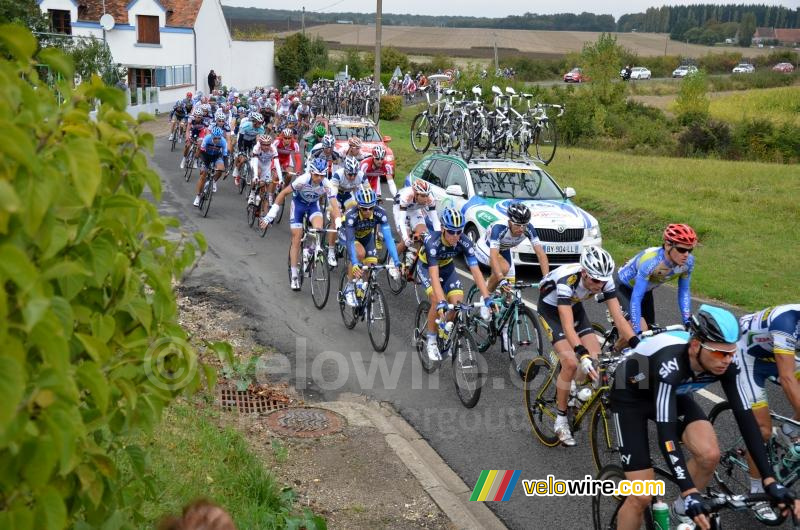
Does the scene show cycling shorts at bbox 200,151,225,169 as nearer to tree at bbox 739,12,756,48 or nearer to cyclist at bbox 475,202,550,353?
cyclist at bbox 475,202,550,353

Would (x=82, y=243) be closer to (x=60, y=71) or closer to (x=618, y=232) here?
(x=60, y=71)

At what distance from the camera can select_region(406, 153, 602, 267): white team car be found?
45.8 feet

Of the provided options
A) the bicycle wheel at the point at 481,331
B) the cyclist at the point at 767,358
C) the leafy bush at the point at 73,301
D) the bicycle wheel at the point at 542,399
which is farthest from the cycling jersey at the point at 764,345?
the leafy bush at the point at 73,301

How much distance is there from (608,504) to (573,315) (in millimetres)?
2624

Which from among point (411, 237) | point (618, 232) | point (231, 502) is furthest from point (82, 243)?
point (618, 232)

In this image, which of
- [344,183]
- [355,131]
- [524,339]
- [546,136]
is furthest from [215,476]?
[355,131]

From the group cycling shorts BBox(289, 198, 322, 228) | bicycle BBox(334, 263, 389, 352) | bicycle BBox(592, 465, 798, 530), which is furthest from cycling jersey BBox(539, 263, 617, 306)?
cycling shorts BBox(289, 198, 322, 228)

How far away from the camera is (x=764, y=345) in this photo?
21.2 ft

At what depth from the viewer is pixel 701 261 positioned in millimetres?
16109

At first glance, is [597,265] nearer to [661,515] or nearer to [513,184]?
[661,515]

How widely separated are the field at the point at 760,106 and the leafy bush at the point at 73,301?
43.8 m

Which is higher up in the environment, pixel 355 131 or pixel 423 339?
pixel 355 131

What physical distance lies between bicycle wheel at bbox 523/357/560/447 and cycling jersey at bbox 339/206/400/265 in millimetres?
3320

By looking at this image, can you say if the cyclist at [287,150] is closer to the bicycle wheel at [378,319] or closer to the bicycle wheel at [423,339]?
the bicycle wheel at [378,319]
